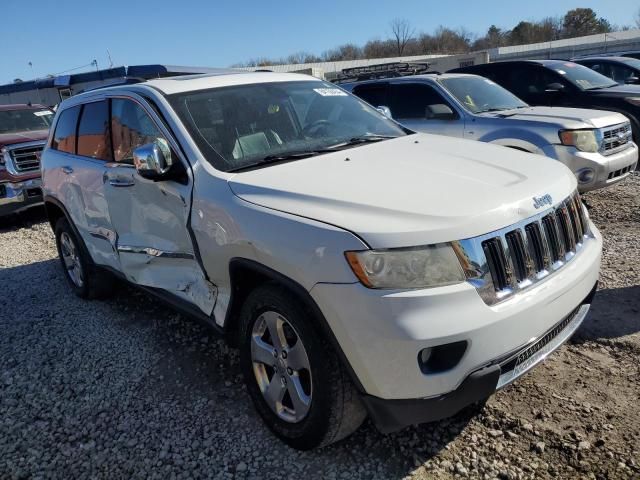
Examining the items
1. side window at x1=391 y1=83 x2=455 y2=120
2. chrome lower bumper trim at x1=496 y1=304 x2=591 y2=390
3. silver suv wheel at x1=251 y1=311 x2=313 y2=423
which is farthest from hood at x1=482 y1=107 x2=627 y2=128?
silver suv wheel at x1=251 y1=311 x2=313 y2=423

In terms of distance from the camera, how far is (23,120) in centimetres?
1004

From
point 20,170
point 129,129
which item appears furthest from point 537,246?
point 20,170

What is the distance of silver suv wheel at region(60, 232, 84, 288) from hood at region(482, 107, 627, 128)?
5166 mm

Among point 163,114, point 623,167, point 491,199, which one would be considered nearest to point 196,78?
point 163,114

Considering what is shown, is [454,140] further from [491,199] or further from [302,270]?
[302,270]

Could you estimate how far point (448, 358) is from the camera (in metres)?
2.07

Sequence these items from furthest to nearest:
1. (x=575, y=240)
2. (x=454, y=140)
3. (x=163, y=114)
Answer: (x=454, y=140) → (x=163, y=114) → (x=575, y=240)

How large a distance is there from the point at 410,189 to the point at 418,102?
210 inches

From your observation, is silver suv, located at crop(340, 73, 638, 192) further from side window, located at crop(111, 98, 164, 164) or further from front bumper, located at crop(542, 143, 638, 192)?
side window, located at crop(111, 98, 164, 164)

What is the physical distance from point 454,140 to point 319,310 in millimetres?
1918

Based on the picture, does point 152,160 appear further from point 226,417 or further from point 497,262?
point 497,262

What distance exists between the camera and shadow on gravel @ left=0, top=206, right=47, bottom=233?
8.75 metres

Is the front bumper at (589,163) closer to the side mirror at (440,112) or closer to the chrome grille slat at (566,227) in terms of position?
the side mirror at (440,112)

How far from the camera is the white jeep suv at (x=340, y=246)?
6.81ft
